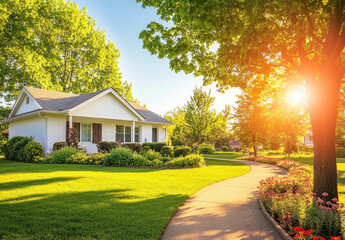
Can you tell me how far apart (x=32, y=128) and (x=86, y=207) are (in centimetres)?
1679

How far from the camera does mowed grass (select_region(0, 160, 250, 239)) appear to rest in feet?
12.6

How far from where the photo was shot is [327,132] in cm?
548

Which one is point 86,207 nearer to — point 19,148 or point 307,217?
point 307,217

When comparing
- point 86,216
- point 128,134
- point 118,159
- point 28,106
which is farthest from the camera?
point 128,134

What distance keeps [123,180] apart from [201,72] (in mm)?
5185

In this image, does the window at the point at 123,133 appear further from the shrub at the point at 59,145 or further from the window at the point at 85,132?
the shrub at the point at 59,145

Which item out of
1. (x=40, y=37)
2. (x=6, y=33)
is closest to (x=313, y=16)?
(x=6, y=33)

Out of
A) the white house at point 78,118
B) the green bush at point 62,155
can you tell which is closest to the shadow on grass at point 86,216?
the green bush at point 62,155

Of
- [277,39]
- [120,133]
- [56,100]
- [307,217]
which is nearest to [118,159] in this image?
[120,133]

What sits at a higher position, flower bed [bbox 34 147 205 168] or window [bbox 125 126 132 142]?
window [bbox 125 126 132 142]

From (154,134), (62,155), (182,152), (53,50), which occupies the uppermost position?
(53,50)

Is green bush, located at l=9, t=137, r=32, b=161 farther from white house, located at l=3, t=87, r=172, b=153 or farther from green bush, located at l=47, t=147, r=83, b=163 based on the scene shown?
green bush, located at l=47, t=147, r=83, b=163

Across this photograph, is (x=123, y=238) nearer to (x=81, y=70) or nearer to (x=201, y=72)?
(x=201, y=72)

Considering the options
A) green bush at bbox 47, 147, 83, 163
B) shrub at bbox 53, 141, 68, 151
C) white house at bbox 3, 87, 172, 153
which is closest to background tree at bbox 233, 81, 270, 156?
white house at bbox 3, 87, 172, 153
